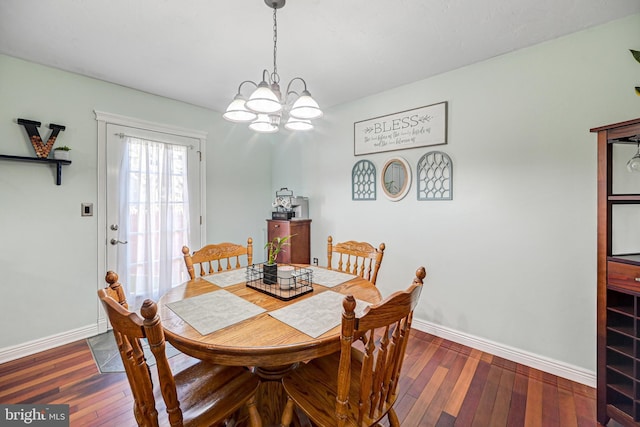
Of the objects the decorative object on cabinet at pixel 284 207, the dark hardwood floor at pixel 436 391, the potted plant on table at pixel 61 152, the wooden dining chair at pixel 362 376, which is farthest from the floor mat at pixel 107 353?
the decorative object on cabinet at pixel 284 207

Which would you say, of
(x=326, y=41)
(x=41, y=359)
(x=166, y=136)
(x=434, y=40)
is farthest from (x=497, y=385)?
(x=166, y=136)

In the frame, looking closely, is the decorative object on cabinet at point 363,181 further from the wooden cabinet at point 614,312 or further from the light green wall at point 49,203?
the light green wall at point 49,203

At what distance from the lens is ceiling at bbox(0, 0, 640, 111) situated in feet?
5.35

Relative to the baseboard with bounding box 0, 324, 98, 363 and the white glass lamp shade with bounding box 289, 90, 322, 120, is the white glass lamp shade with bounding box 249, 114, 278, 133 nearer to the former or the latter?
the white glass lamp shade with bounding box 289, 90, 322, 120

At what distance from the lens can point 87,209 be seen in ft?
8.20

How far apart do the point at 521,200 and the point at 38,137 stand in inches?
153

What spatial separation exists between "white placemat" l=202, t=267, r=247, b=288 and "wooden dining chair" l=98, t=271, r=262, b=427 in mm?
525

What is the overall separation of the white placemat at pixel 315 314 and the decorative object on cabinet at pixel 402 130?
70.1 inches

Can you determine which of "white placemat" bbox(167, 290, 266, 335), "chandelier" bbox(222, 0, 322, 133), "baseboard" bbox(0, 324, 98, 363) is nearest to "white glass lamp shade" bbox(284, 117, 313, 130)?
"chandelier" bbox(222, 0, 322, 133)

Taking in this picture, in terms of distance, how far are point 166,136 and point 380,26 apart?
241 centimetres

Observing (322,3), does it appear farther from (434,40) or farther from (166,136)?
(166,136)

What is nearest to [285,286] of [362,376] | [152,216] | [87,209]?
[362,376]

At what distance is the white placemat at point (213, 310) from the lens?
121 centimetres

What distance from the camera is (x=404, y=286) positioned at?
2.73m
